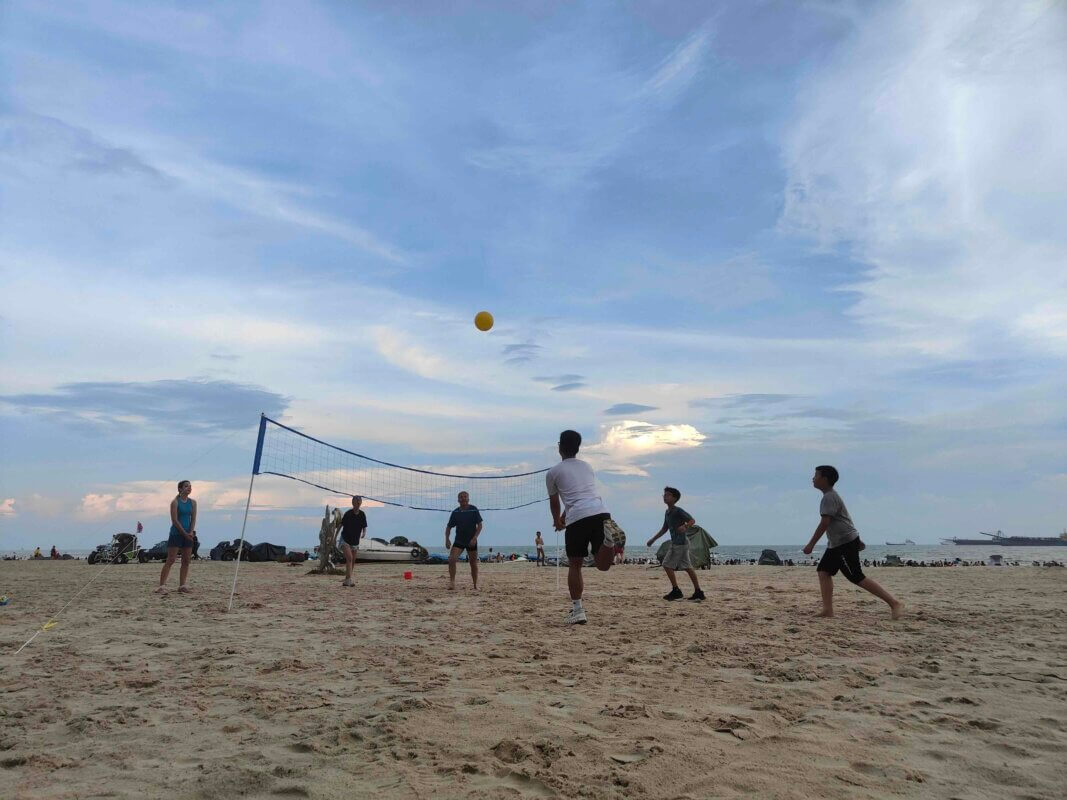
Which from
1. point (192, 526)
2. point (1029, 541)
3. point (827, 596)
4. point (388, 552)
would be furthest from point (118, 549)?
point (1029, 541)

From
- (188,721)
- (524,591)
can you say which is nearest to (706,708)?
(188,721)

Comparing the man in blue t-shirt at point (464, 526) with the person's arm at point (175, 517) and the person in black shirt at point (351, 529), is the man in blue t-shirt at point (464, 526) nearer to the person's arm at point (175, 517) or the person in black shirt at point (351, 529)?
the person in black shirt at point (351, 529)

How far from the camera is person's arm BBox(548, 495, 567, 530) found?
6109mm

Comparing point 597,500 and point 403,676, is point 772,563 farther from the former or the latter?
point 403,676

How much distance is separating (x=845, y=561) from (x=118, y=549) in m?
21.6

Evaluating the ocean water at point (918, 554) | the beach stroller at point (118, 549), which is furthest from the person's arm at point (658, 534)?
the ocean water at point (918, 554)

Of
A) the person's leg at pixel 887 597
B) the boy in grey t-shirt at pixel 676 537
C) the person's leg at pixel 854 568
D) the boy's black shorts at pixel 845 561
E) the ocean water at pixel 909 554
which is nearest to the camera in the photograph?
the person's leg at pixel 887 597

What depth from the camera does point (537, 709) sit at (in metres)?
3.21

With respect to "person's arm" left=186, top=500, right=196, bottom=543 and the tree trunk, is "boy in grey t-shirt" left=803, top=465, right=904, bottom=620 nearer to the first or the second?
"person's arm" left=186, top=500, right=196, bottom=543

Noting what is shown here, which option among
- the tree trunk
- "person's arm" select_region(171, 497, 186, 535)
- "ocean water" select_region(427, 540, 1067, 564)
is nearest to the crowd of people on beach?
"person's arm" select_region(171, 497, 186, 535)

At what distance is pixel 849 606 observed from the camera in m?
7.84

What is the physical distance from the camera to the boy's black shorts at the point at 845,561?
6.66 m

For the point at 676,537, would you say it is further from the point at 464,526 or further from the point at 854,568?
the point at 464,526

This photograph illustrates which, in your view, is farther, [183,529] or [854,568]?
[183,529]
